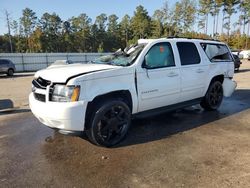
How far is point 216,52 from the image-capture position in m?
7.08

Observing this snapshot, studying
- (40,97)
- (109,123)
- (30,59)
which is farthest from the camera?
(30,59)

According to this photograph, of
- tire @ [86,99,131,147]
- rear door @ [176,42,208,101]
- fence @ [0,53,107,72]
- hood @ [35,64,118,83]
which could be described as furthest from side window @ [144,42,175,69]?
fence @ [0,53,107,72]

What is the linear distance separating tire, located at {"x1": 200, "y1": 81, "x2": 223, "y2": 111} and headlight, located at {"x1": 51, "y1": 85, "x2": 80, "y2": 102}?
12.6 feet

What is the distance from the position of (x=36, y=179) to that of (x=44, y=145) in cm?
127

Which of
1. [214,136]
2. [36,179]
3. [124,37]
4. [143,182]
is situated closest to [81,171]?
[36,179]

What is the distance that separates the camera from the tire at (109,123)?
448 cm

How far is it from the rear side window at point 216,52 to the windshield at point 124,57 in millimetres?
2071

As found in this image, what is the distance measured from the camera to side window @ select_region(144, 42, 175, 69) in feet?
17.0

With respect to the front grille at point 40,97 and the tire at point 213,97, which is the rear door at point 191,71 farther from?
the front grille at point 40,97

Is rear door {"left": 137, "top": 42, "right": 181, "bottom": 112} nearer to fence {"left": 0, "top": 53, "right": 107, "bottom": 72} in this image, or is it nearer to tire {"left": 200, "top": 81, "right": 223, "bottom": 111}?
tire {"left": 200, "top": 81, "right": 223, "bottom": 111}

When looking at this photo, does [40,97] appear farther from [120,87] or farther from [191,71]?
[191,71]

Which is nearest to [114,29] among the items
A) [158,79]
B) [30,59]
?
[30,59]

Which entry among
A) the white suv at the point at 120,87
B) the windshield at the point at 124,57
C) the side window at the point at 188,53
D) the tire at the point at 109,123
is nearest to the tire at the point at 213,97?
the white suv at the point at 120,87

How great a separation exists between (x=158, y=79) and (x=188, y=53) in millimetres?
1259
